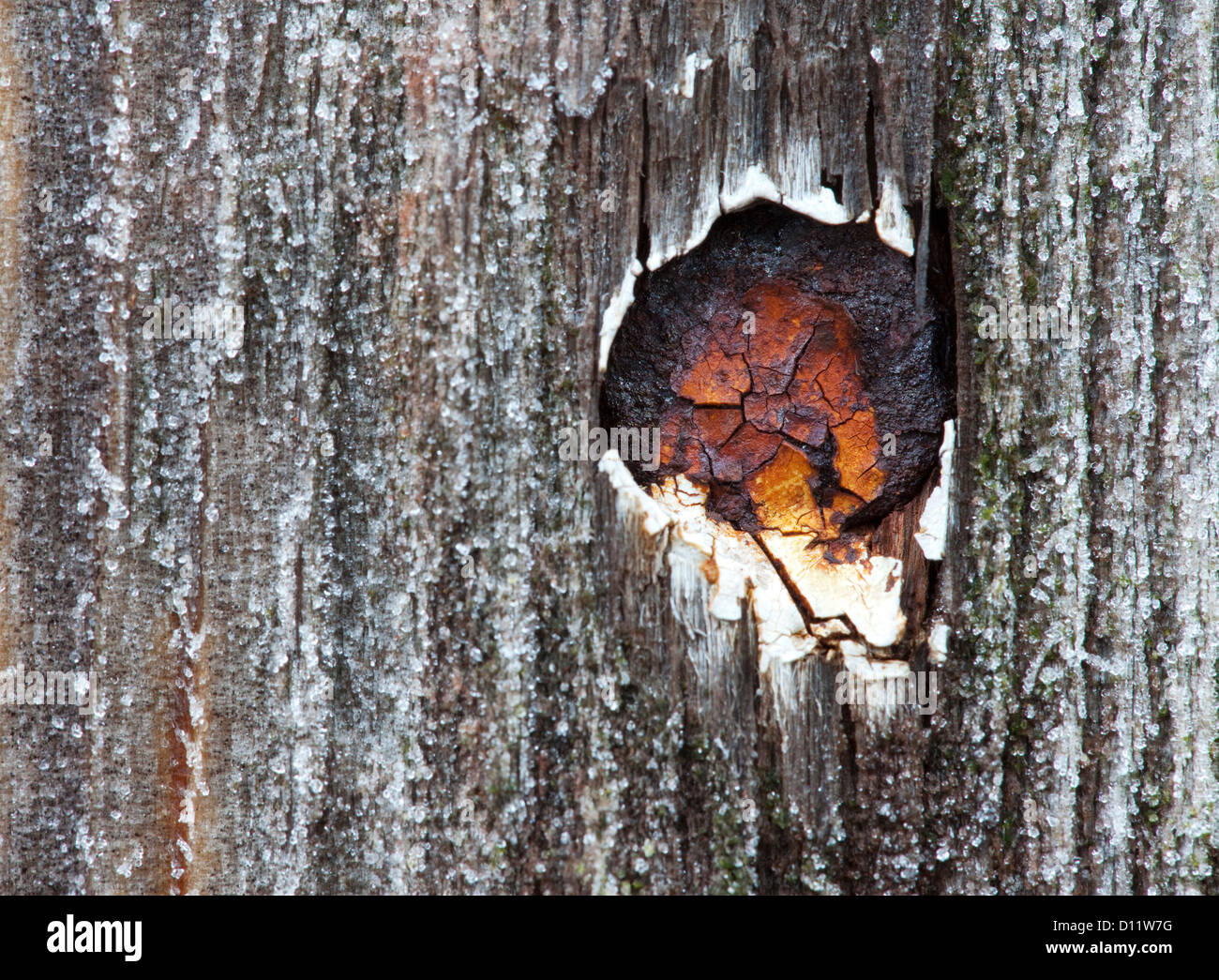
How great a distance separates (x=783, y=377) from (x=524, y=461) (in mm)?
401

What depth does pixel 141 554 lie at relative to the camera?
1148 mm

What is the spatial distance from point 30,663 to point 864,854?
1249mm

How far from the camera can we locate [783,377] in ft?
3.75

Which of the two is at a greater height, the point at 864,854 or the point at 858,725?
the point at 858,725

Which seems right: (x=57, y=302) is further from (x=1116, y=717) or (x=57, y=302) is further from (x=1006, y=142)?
(x=1116, y=717)

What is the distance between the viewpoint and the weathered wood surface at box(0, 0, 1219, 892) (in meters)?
1.09

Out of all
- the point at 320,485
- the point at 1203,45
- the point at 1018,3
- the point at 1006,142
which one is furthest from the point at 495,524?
the point at 1203,45

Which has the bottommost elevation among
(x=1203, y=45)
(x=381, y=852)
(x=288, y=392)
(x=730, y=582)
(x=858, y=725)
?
(x=381, y=852)

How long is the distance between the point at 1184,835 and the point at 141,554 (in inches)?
61.3

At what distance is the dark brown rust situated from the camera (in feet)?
3.71

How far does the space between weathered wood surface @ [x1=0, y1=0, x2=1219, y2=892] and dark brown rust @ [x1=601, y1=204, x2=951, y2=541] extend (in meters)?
0.06

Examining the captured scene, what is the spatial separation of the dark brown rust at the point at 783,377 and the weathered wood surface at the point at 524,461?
0.06m

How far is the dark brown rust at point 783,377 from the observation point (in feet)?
3.71

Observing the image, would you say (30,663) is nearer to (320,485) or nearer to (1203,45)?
(320,485)
